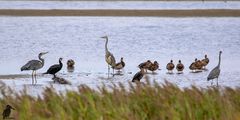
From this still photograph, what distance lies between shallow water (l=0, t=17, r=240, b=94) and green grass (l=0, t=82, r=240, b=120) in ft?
12.8

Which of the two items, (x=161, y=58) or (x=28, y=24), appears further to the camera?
(x=28, y=24)

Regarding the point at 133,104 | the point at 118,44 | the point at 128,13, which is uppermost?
the point at 128,13

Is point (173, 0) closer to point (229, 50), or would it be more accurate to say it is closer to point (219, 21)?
point (219, 21)

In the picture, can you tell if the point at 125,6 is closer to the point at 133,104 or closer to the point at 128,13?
the point at 128,13

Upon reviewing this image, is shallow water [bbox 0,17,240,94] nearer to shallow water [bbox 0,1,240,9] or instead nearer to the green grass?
the green grass

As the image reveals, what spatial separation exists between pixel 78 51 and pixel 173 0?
177 ft

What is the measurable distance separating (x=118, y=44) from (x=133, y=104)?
22.1 metres

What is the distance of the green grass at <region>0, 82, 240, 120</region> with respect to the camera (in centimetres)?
894

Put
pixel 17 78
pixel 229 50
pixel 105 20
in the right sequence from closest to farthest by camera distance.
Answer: pixel 17 78 → pixel 229 50 → pixel 105 20

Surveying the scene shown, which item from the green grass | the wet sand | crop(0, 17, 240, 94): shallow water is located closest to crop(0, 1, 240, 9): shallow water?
the wet sand

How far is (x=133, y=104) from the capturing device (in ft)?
33.0

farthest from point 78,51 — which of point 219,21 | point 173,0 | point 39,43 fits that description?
point 173,0

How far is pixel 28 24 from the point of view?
45438 mm

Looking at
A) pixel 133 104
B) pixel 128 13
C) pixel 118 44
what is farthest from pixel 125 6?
pixel 133 104
